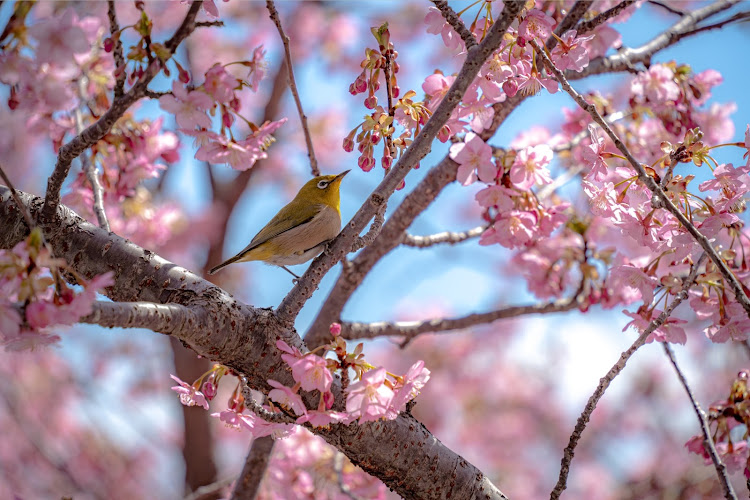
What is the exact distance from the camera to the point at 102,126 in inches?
68.3

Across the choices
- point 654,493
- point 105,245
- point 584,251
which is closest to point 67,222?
point 105,245

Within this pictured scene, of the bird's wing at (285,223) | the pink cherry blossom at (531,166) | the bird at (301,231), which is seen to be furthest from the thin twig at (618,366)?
the bird's wing at (285,223)

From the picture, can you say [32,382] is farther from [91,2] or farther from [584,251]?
[584,251]

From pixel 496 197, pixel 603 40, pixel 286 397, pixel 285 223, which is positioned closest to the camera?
pixel 286 397

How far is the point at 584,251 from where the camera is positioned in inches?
137

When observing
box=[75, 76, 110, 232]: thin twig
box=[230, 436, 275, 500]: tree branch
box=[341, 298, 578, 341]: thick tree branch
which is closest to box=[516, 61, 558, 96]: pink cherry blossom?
box=[75, 76, 110, 232]: thin twig

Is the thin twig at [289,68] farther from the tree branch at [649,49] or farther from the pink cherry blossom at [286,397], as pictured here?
the tree branch at [649,49]

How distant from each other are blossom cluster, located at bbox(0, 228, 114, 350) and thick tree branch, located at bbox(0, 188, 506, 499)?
0.53 m

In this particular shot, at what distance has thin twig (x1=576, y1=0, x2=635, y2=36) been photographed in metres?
2.29

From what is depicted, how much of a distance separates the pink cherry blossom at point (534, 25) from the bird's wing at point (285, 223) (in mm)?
2041

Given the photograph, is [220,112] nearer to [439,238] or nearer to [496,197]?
[496,197]

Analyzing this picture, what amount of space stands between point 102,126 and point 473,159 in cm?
133

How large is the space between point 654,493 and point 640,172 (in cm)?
611

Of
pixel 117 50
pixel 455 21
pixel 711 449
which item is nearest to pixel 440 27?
pixel 455 21
